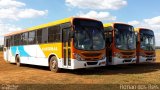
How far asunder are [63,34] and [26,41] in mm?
6558

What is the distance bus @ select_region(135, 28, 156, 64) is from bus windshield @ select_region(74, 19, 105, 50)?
5.25m

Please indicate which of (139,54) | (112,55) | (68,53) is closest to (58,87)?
(68,53)

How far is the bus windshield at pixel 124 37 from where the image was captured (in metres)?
19.4

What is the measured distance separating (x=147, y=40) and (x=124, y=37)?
3589mm

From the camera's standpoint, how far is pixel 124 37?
19.8 metres

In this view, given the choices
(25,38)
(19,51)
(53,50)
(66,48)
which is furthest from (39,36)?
(19,51)

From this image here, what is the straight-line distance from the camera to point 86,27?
16969mm

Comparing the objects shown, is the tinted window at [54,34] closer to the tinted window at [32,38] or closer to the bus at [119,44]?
the tinted window at [32,38]

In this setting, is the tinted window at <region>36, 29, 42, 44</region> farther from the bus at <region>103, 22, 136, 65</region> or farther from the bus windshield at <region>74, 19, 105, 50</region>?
the bus windshield at <region>74, 19, 105, 50</region>

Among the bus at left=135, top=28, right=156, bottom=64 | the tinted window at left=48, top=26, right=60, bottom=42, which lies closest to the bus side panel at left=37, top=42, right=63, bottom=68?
the tinted window at left=48, top=26, right=60, bottom=42

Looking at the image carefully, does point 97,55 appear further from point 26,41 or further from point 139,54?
point 26,41

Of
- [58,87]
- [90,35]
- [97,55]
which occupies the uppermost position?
[90,35]

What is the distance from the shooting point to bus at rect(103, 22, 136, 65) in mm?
19156

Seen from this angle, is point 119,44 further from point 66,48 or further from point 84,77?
point 84,77
